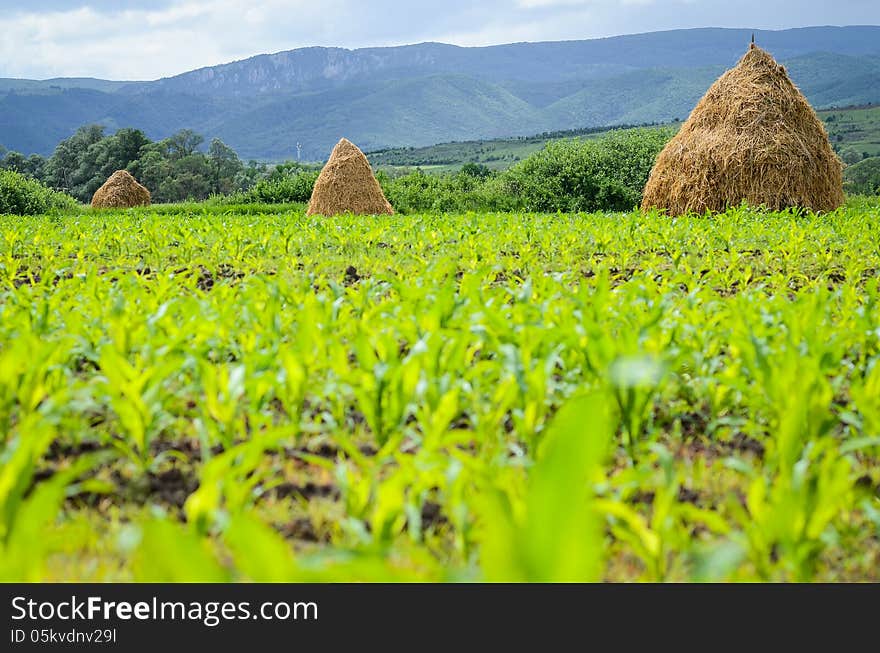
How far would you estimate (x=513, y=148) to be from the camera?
317 ft

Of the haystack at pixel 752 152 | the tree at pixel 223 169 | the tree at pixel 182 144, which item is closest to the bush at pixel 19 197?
the haystack at pixel 752 152

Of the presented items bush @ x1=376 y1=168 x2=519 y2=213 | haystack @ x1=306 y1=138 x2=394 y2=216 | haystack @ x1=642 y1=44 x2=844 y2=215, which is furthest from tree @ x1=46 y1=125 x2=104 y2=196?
haystack @ x1=642 y1=44 x2=844 y2=215

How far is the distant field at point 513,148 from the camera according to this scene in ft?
211

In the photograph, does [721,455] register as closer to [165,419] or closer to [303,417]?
[303,417]

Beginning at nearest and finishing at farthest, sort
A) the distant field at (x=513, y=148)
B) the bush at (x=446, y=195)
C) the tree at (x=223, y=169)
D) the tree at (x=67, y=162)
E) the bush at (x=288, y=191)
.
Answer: the bush at (x=446, y=195) < the bush at (x=288, y=191) < the distant field at (x=513, y=148) < the tree at (x=223, y=169) < the tree at (x=67, y=162)

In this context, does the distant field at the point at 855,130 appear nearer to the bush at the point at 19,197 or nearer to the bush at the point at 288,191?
the bush at the point at 288,191

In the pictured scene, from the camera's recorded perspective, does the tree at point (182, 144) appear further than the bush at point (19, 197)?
Yes

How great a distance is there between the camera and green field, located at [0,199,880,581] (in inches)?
60.6

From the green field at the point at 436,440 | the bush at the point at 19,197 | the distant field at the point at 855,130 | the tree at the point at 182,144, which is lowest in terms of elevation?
the green field at the point at 436,440

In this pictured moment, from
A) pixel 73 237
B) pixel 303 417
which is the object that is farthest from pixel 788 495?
pixel 73 237

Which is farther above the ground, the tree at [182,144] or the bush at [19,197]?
the tree at [182,144]

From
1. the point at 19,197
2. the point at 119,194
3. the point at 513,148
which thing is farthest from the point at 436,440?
the point at 513,148

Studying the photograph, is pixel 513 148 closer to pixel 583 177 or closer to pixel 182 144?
pixel 182 144

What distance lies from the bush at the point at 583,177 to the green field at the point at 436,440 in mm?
17411
